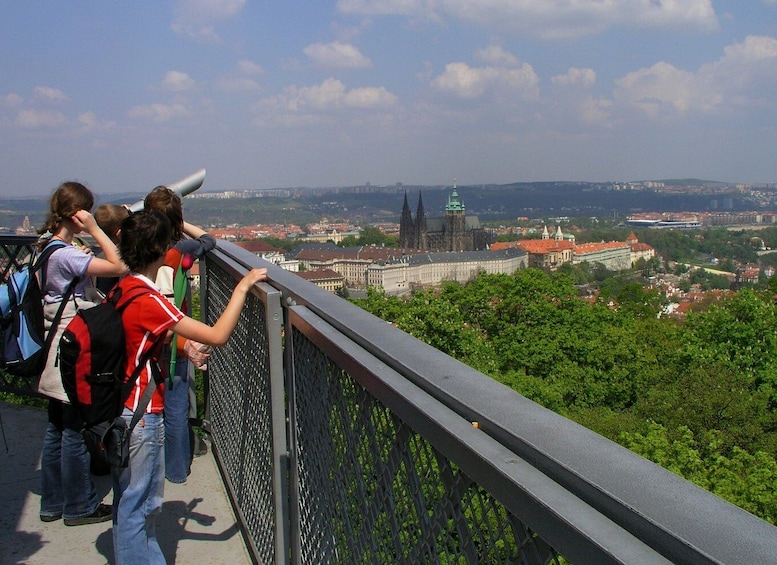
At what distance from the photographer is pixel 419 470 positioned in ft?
4.67

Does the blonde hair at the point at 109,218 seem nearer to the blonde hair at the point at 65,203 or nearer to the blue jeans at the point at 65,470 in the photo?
the blonde hair at the point at 65,203

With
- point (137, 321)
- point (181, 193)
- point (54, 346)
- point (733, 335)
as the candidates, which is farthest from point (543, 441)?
point (733, 335)

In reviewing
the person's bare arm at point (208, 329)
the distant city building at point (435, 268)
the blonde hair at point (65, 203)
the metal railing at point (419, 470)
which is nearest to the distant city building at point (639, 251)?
the distant city building at point (435, 268)

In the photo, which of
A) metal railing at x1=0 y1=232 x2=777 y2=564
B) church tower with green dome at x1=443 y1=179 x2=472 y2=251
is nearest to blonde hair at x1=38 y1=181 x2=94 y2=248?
metal railing at x1=0 y1=232 x2=777 y2=564

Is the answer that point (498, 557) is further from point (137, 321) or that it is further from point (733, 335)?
point (733, 335)

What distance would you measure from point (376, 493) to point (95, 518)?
7.77 feet

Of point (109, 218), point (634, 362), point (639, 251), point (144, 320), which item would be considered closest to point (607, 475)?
point (144, 320)

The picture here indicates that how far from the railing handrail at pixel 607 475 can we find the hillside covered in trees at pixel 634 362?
13.0m

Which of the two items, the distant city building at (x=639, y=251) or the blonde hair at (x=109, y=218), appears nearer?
the blonde hair at (x=109, y=218)

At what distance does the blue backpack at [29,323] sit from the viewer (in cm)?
327

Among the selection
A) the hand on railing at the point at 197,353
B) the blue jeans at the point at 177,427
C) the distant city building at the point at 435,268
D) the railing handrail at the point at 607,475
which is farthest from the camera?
the distant city building at the point at 435,268

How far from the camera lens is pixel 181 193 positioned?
4324 mm

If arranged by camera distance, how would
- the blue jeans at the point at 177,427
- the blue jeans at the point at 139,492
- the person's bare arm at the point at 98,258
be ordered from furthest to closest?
the blue jeans at the point at 177,427 → the person's bare arm at the point at 98,258 → the blue jeans at the point at 139,492

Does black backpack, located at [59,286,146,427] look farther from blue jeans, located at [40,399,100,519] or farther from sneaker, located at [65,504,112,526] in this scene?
sneaker, located at [65,504,112,526]
